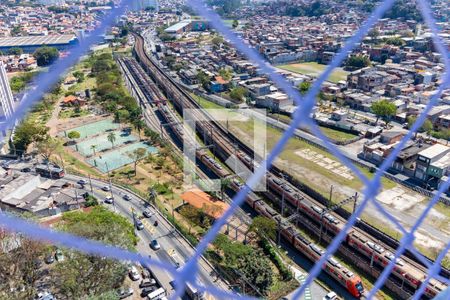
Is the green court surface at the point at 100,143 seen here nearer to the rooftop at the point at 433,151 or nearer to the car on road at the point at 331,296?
the car on road at the point at 331,296

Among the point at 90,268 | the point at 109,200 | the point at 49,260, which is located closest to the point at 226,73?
the point at 109,200

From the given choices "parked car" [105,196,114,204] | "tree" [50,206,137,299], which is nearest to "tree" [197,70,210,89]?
"parked car" [105,196,114,204]

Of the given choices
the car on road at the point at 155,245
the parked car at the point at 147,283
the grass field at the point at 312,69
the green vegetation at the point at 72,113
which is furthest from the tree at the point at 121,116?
the grass field at the point at 312,69

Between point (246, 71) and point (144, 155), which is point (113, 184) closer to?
point (144, 155)

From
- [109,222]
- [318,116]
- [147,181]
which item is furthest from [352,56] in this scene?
[109,222]

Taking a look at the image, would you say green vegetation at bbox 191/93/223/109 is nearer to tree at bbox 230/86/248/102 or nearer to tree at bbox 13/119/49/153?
tree at bbox 230/86/248/102

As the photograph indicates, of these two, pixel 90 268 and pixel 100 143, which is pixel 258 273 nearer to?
pixel 90 268
